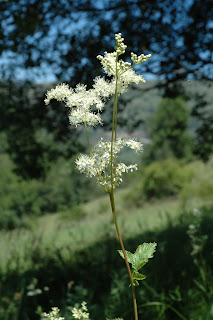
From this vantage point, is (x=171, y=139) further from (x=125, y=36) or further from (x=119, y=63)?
(x=119, y=63)

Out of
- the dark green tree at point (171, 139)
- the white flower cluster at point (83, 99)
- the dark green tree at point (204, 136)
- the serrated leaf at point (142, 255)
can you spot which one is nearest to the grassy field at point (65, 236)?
the dark green tree at point (204, 136)

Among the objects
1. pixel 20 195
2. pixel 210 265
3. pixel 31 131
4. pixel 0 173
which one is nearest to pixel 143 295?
pixel 210 265

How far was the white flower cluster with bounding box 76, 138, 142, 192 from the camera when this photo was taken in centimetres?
116

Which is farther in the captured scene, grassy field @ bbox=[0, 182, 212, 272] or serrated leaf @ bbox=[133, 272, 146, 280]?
grassy field @ bbox=[0, 182, 212, 272]

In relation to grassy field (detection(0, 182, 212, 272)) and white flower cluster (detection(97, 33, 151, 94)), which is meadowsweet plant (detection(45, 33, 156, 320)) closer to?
white flower cluster (detection(97, 33, 151, 94))

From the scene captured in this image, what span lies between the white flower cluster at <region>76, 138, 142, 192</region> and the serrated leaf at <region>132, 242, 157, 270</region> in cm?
30

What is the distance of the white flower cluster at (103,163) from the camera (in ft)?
3.80

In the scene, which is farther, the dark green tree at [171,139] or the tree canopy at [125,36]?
the dark green tree at [171,139]

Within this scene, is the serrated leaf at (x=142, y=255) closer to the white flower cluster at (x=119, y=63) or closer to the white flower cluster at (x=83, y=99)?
the white flower cluster at (x=83, y=99)

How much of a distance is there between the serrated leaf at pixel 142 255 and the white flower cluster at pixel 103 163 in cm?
30

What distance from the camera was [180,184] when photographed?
2895cm

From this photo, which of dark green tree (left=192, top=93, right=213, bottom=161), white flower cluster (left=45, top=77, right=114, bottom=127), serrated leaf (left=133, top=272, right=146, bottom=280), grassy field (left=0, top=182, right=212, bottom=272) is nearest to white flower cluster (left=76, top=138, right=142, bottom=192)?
white flower cluster (left=45, top=77, right=114, bottom=127)

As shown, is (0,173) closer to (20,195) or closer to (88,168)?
(20,195)

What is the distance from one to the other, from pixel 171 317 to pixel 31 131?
4.42 m
